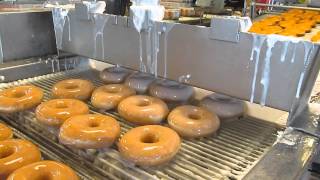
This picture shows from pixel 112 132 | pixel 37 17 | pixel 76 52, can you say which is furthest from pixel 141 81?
pixel 37 17

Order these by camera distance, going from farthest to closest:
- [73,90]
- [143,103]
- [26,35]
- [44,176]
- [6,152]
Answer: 1. [26,35]
2. [73,90]
3. [143,103]
4. [6,152]
5. [44,176]

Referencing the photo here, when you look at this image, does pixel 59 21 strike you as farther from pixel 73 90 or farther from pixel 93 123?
pixel 93 123

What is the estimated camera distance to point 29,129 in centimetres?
120

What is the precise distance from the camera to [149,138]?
1.01 metres

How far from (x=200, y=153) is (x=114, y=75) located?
2.57 feet

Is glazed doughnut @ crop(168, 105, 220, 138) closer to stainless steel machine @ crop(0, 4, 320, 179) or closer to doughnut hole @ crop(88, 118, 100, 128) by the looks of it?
stainless steel machine @ crop(0, 4, 320, 179)

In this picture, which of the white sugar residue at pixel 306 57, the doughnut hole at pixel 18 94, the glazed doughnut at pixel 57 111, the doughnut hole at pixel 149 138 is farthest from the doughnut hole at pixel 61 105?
the white sugar residue at pixel 306 57

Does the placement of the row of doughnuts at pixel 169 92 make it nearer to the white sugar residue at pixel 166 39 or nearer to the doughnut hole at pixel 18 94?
the white sugar residue at pixel 166 39

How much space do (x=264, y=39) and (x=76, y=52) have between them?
1.04 meters

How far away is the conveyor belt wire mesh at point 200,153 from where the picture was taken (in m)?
0.89

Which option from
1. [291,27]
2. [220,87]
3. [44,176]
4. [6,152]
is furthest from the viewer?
[291,27]

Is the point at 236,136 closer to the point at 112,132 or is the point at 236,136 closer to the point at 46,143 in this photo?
the point at 112,132

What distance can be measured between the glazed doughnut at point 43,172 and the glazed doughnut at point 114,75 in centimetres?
78

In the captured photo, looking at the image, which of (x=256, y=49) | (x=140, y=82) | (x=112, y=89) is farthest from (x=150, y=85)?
(x=256, y=49)
